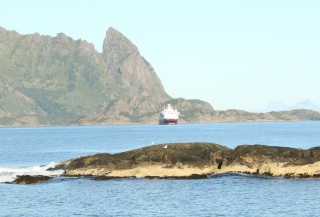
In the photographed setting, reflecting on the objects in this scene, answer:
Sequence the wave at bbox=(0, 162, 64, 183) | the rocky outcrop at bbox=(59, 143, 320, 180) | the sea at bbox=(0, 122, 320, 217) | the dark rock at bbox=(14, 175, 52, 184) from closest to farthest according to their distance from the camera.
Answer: the sea at bbox=(0, 122, 320, 217), the dark rock at bbox=(14, 175, 52, 184), the rocky outcrop at bbox=(59, 143, 320, 180), the wave at bbox=(0, 162, 64, 183)

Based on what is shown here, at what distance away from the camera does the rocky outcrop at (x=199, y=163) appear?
77938 millimetres

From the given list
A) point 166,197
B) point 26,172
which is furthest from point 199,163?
point 26,172

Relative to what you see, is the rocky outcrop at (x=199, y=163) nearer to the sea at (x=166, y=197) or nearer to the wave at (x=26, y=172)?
the sea at (x=166, y=197)

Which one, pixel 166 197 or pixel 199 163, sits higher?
pixel 199 163

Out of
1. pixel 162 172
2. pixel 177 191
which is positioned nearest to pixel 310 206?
pixel 177 191

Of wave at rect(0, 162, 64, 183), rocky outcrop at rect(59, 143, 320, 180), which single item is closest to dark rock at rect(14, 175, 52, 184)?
wave at rect(0, 162, 64, 183)

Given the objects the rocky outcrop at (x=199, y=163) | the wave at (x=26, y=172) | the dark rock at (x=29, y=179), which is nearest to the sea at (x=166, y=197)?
the dark rock at (x=29, y=179)

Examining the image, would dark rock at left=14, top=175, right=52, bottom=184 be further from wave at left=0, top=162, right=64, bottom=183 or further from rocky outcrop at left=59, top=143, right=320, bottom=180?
rocky outcrop at left=59, top=143, right=320, bottom=180

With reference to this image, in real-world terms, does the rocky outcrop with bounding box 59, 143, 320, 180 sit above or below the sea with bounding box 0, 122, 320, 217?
above

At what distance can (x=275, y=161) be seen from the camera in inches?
3110

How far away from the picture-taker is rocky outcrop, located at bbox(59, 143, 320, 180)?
256ft

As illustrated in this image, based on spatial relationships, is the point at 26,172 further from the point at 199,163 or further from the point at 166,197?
the point at 166,197

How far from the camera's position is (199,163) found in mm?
80688

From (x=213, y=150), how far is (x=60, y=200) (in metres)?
28.6
